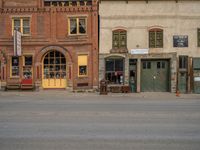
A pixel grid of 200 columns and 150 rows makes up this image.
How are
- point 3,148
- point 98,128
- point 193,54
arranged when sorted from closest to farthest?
point 3,148, point 98,128, point 193,54

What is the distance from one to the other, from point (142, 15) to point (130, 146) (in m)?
23.0

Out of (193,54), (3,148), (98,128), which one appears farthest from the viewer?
(193,54)

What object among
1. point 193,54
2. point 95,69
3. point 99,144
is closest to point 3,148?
point 99,144

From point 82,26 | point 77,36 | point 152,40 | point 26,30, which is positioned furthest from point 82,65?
point 152,40

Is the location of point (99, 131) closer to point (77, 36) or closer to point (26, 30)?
point (77, 36)

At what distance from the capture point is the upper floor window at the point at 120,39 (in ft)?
97.5

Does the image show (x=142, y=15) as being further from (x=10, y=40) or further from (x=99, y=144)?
(x=99, y=144)

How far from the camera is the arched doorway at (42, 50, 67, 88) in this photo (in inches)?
1208

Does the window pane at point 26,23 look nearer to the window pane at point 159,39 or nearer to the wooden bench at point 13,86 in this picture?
the wooden bench at point 13,86

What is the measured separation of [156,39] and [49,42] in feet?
29.7

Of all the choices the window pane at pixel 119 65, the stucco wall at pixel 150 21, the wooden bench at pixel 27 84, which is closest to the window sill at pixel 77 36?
the stucco wall at pixel 150 21

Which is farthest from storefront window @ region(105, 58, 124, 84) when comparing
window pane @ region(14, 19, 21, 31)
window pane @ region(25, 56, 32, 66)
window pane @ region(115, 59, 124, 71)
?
window pane @ region(14, 19, 21, 31)

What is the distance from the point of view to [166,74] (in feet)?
98.5

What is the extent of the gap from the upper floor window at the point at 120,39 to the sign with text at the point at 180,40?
4.17m
